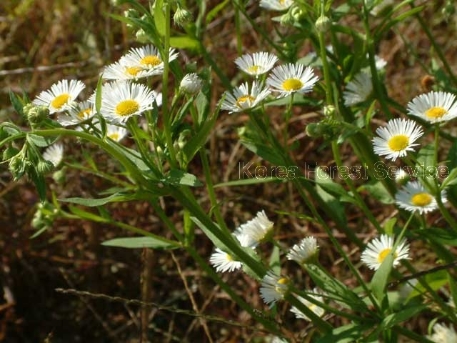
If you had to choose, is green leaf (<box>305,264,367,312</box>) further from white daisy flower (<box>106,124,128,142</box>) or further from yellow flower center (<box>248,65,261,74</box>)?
white daisy flower (<box>106,124,128,142</box>)

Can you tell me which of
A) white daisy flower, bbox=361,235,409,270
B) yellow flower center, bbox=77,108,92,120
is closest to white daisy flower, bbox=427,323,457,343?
white daisy flower, bbox=361,235,409,270

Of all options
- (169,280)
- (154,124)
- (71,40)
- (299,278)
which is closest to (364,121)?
(154,124)

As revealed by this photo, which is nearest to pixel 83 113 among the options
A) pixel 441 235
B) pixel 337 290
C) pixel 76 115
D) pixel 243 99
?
pixel 76 115

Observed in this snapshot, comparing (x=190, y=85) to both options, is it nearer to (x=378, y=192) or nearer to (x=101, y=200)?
(x=101, y=200)

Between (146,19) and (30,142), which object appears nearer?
(30,142)

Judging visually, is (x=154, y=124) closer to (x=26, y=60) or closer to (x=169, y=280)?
(x=169, y=280)

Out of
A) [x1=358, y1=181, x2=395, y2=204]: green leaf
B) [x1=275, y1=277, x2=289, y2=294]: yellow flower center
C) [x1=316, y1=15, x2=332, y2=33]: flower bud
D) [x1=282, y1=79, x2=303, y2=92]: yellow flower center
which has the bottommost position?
[x1=275, y1=277, x2=289, y2=294]: yellow flower center
